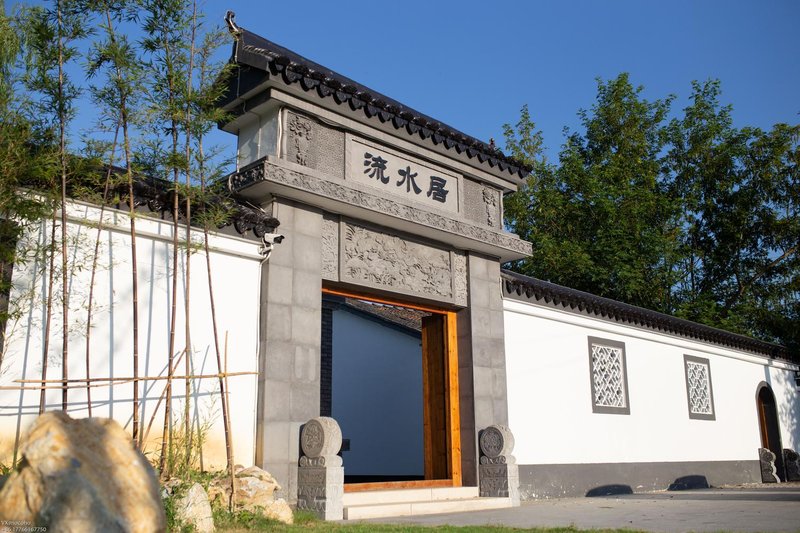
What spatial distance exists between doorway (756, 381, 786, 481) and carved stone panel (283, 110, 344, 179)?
31.6 ft

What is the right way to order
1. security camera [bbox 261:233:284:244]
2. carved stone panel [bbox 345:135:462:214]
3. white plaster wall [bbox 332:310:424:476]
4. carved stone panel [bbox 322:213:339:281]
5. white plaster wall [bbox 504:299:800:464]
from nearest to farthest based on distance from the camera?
security camera [bbox 261:233:284:244] → carved stone panel [bbox 322:213:339:281] → carved stone panel [bbox 345:135:462:214] → white plaster wall [bbox 504:299:800:464] → white plaster wall [bbox 332:310:424:476]

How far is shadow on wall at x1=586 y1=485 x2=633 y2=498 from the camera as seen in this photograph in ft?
28.8

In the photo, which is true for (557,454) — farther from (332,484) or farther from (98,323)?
(98,323)

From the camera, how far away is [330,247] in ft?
22.0

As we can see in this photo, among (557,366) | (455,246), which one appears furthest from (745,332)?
(455,246)

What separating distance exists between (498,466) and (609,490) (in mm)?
2605

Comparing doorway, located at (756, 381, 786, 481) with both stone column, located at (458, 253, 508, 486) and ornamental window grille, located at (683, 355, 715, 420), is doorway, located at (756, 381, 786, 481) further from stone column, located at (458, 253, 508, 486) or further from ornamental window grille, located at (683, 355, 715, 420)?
stone column, located at (458, 253, 508, 486)

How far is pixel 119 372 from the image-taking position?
511 centimetres

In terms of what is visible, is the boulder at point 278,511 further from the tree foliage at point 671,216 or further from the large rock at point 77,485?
the tree foliage at point 671,216

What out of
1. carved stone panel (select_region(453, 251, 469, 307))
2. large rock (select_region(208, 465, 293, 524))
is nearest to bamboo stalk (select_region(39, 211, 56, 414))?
large rock (select_region(208, 465, 293, 524))

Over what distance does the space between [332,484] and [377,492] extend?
0.83 meters

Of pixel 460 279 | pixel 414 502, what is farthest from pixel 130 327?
pixel 460 279

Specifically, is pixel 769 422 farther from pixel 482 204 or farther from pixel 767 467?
pixel 482 204

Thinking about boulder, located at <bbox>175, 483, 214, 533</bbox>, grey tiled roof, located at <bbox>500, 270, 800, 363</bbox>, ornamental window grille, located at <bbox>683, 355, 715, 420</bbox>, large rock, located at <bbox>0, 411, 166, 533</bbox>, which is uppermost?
grey tiled roof, located at <bbox>500, 270, 800, 363</bbox>
